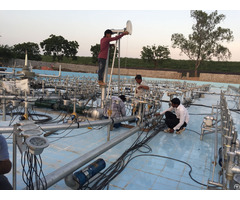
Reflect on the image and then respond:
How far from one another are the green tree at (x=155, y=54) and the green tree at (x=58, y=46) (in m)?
18.5

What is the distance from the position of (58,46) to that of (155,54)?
25362 millimetres

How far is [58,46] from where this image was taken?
5053 centimetres

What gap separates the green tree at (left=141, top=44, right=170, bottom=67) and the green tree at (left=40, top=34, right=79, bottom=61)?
60.8 feet

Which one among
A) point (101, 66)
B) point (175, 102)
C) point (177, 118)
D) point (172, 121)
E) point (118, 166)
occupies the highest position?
point (101, 66)

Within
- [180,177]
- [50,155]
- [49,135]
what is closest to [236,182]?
[180,177]

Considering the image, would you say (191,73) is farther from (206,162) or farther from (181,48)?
(206,162)

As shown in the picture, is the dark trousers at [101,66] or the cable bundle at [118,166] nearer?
the cable bundle at [118,166]

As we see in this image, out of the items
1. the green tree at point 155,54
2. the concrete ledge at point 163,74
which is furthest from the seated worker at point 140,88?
the green tree at point 155,54

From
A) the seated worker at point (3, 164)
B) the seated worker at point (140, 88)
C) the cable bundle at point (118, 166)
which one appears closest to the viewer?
the seated worker at point (3, 164)

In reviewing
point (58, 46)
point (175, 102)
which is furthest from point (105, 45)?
point (58, 46)

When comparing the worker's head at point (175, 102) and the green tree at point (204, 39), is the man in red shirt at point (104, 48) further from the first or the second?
the green tree at point (204, 39)

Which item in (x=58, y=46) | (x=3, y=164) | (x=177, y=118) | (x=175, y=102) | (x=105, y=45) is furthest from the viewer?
(x=58, y=46)

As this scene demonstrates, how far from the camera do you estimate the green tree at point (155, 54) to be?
51875mm

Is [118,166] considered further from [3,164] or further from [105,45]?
[105,45]
